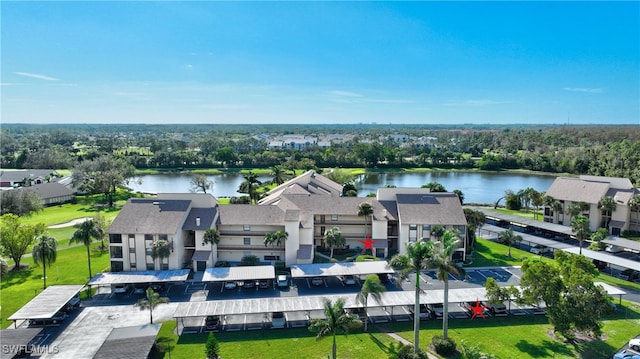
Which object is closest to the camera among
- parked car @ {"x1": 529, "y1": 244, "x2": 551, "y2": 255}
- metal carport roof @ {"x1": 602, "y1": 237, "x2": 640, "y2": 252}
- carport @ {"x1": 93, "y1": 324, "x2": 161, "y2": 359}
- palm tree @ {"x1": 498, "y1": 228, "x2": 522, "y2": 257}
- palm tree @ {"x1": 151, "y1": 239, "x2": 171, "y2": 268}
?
carport @ {"x1": 93, "y1": 324, "x2": 161, "y2": 359}

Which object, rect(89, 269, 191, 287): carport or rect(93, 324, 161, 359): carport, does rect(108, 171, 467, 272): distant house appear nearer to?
rect(89, 269, 191, 287): carport

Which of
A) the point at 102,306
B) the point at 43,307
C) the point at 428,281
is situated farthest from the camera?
the point at 428,281

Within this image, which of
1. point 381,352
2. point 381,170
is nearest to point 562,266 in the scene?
point 381,352

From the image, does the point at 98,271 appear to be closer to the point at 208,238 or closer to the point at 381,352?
the point at 208,238

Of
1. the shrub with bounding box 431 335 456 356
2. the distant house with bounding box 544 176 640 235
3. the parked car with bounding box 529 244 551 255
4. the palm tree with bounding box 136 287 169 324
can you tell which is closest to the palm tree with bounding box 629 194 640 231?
the distant house with bounding box 544 176 640 235

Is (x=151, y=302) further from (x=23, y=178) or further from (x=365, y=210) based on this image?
(x=23, y=178)

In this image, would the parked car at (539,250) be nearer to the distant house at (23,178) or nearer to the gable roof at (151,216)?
the gable roof at (151,216)

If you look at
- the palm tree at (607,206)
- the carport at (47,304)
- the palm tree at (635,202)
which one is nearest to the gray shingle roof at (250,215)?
the carport at (47,304)

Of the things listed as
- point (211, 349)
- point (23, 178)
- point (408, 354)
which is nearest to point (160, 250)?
point (211, 349)
